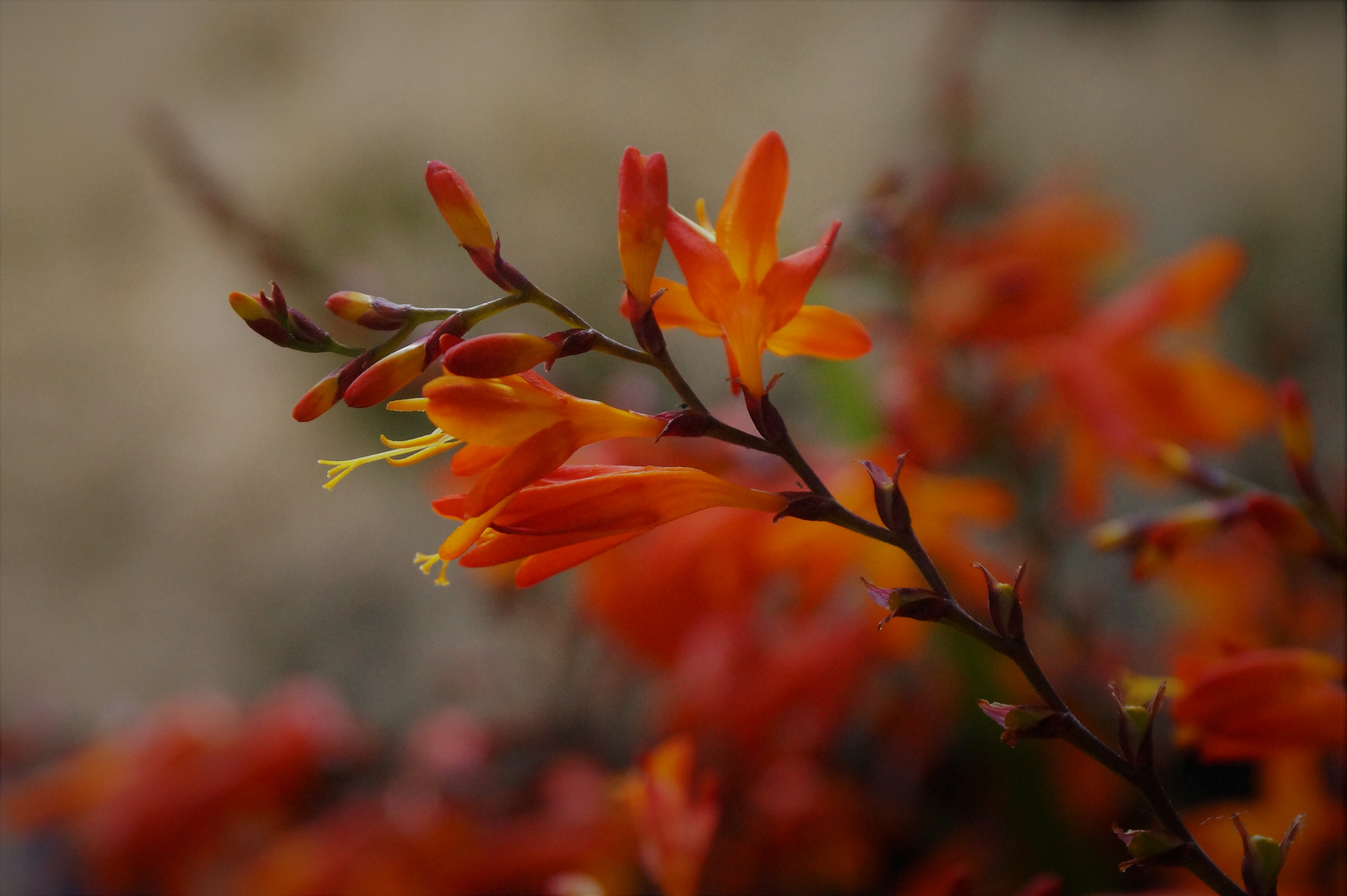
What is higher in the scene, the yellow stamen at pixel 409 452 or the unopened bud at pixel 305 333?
the unopened bud at pixel 305 333

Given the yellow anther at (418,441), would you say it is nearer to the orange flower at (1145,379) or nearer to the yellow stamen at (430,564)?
the yellow stamen at (430,564)

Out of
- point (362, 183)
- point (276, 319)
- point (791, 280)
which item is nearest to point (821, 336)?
point (791, 280)

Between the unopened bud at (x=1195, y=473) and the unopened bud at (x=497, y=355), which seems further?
the unopened bud at (x=1195, y=473)

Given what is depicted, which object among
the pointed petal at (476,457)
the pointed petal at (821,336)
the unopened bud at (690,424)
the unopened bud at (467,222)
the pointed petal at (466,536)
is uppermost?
the unopened bud at (467,222)

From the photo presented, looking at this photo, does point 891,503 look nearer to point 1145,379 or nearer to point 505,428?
point 505,428

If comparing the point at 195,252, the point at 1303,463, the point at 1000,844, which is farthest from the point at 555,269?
the point at 1303,463

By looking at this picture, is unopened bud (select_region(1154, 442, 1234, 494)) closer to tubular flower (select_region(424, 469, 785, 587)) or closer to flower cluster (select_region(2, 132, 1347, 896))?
flower cluster (select_region(2, 132, 1347, 896))

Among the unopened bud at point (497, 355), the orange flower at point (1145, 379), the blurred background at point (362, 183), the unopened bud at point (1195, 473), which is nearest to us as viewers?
the unopened bud at point (497, 355)

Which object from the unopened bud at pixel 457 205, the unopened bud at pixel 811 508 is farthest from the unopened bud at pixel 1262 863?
the unopened bud at pixel 457 205
